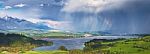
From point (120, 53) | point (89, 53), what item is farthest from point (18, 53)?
point (120, 53)

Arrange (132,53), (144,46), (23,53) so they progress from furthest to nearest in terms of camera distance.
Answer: (144,46) < (23,53) < (132,53)

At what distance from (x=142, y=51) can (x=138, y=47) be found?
1094cm

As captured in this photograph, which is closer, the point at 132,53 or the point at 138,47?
the point at 132,53

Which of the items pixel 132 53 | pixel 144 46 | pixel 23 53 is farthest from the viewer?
pixel 144 46

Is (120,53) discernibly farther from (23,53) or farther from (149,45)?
(23,53)

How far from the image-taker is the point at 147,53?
6289 inches

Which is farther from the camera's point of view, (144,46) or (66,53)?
(144,46)

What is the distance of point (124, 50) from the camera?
169500mm

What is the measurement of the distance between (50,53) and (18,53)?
16.0 meters

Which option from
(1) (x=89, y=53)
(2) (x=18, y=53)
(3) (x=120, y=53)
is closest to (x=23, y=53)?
(2) (x=18, y=53)

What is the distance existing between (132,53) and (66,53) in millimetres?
29482

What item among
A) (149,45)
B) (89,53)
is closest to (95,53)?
(89,53)

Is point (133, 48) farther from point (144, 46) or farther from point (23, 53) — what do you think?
point (23, 53)

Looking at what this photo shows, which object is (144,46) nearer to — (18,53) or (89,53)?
(89,53)
